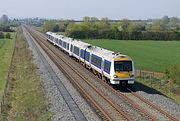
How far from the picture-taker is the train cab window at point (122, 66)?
2842 cm

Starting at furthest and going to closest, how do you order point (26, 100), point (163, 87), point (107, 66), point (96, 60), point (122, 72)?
point (96, 60), point (163, 87), point (107, 66), point (122, 72), point (26, 100)

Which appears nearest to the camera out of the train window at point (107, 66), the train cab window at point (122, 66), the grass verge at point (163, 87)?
the grass verge at point (163, 87)

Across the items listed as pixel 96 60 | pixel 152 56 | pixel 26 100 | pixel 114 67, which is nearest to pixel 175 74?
pixel 96 60

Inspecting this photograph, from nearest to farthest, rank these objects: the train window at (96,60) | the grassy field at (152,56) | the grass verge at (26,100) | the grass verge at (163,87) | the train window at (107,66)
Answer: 1. the grass verge at (26,100)
2. the grass verge at (163,87)
3. the train window at (107,66)
4. the train window at (96,60)
5. the grassy field at (152,56)

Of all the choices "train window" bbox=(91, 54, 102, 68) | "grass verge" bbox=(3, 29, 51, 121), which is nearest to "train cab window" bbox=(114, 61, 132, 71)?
"train window" bbox=(91, 54, 102, 68)

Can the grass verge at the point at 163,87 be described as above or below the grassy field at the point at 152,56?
above

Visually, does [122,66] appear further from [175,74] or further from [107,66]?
[175,74]

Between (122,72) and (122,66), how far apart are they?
0.50 m

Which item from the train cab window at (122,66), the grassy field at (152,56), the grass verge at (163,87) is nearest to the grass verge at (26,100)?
the train cab window at (122,66)

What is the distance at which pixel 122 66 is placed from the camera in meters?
28.5

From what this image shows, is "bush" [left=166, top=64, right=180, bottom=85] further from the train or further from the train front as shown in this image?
the train front

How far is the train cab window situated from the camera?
28.4 m

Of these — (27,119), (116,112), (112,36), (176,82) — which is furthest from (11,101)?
(112,36)

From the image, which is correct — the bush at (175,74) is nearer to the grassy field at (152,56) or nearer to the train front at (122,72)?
the train front at (122,72)
